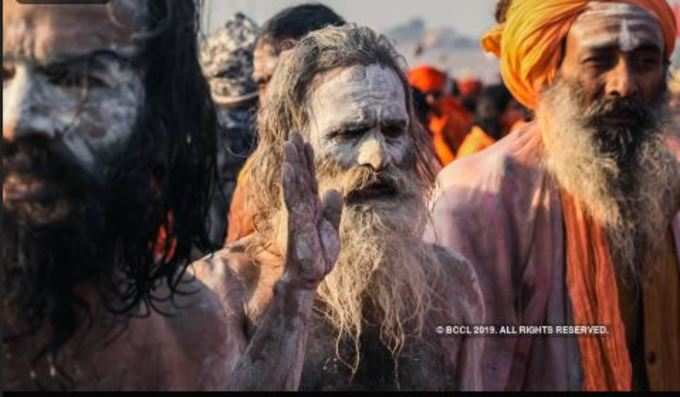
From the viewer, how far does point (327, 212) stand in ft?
19.5

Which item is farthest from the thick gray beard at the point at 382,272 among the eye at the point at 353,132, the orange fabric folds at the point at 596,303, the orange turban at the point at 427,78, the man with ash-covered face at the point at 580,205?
the orange turban at the point at 427,78

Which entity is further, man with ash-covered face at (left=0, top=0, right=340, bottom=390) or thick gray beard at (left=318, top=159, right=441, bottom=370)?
thick gray beard at (left=318, top=159, right=441, bottom=370)

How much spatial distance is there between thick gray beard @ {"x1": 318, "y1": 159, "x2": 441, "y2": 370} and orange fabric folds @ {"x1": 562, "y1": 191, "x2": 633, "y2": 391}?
2.24 ft

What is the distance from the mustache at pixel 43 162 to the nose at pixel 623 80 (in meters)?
2.32

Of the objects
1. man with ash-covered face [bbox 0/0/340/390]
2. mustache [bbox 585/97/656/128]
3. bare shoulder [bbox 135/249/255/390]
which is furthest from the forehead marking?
bare shoulder [bbox 135/249/255/390]

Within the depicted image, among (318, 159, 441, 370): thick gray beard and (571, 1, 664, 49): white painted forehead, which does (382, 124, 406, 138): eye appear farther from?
(571, 1, 664, 49): white painted forehead

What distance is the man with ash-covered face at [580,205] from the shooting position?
718 centimetres

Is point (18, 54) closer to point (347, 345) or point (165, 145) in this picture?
point (165, 145)

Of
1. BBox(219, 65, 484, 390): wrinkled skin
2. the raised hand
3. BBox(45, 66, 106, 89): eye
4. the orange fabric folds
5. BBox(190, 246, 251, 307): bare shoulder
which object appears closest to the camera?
BBox(45, 66, 106, 89): eye

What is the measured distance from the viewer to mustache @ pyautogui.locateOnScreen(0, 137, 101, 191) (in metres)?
5.40

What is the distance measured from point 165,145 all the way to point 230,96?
11.6 feet

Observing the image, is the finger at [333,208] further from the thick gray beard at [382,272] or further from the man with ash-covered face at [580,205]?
the man with ash-covered face at [580,205]

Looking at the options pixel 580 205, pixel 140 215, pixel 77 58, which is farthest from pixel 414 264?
pixel 77 58

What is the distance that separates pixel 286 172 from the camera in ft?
19.4
